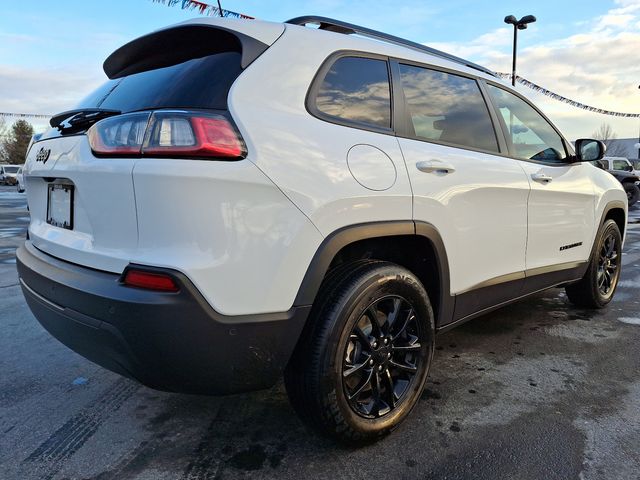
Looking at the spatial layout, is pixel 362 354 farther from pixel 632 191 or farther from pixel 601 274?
pixel 632 191

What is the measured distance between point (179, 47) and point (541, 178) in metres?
2.36

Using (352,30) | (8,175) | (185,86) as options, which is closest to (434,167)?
(352,30)

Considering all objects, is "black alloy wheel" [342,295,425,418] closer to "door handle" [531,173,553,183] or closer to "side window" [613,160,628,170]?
"door handle" [531,173,553,183]

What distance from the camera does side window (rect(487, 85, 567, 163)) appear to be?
10.6 ft

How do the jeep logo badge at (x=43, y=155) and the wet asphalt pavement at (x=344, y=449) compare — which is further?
the jeep logo badge at (x=43, y=155)

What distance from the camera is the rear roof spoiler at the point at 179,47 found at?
200 centimetres

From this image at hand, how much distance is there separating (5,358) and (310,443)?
7.34ft

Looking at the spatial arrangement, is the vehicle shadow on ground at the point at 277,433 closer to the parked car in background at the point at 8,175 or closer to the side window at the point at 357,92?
the side window at the point at 357,92

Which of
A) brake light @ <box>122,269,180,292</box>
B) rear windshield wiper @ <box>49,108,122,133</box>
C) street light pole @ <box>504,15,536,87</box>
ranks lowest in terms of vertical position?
brake light @ <box>122,269,180,292</box>

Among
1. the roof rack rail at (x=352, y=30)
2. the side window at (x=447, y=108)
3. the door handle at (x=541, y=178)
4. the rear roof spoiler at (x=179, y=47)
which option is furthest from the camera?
the door handle at (x=541, y=178)

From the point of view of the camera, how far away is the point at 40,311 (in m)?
2.21

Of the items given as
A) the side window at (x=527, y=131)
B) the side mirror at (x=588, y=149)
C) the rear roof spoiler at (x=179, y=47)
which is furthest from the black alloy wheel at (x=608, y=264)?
the rear roof spoiler at (x=179, y=47)

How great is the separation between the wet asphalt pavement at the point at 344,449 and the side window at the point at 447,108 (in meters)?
1.40

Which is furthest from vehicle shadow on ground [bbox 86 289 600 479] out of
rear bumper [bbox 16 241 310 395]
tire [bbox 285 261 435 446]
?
rear bumper [bbox 16 241 310 395]
